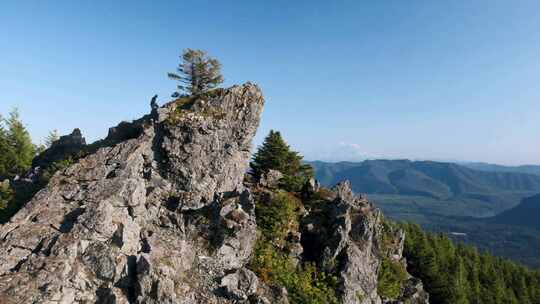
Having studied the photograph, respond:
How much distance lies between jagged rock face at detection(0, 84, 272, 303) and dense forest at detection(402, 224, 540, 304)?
46746mm

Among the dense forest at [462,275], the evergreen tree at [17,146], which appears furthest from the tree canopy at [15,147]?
the dense forest at [462,275]

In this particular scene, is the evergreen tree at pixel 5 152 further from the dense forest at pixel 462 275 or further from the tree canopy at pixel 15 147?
the dense forest at pixel 462 275

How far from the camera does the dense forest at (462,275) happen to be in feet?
221

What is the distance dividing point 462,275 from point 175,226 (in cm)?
7396

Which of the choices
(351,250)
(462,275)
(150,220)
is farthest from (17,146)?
(462,275)

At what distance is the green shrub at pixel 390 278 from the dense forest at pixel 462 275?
54.8ft

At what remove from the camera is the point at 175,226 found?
115 feet

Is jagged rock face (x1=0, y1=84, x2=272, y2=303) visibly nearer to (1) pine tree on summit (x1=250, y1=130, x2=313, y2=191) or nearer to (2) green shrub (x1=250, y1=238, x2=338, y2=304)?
(2) green shrub (x1=250, y1=238, x2=338, y2=304)

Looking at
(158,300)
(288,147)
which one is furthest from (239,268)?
(288,147)

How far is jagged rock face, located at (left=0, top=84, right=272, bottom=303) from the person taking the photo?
27.6 m

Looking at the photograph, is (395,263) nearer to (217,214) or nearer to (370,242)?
(370,242)

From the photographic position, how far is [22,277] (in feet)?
85.9

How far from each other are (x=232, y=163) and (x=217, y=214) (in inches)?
329

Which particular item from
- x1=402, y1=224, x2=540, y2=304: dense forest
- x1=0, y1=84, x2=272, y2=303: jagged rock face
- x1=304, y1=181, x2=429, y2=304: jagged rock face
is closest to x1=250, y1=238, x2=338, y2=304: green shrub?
x1=304, y1=181, x2=429, y2=304: jagged rock face
